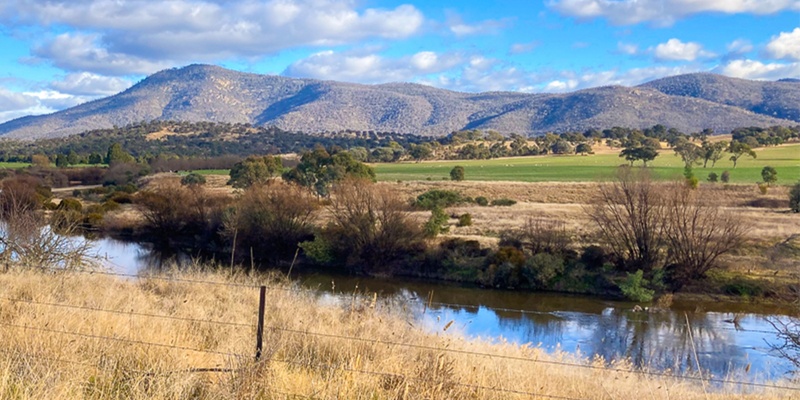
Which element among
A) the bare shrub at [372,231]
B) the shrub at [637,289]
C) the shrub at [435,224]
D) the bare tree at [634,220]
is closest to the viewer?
the shrub at [637,289]

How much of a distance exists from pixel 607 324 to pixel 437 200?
67.4ft

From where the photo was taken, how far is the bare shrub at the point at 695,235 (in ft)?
83.1

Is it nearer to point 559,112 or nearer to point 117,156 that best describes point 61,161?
point 117,156

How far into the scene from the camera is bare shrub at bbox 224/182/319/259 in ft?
104

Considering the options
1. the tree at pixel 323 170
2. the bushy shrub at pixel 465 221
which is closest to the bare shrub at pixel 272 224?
the bushy shrub at pixel 465 221

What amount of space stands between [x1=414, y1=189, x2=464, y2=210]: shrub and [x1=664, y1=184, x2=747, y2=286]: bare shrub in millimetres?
14950

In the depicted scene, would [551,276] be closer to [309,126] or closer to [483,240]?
[483,240]

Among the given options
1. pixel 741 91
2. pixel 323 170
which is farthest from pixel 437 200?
pixel 741 91

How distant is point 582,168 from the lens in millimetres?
64750

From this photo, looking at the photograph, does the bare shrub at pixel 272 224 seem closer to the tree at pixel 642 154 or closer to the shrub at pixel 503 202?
the shrub at pixel 503 202

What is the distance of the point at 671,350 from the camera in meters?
18.5

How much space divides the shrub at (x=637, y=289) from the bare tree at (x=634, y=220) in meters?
1.65

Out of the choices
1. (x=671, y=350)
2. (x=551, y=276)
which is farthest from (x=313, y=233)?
(x=671, y=350)

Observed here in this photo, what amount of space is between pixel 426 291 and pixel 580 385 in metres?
19.4
